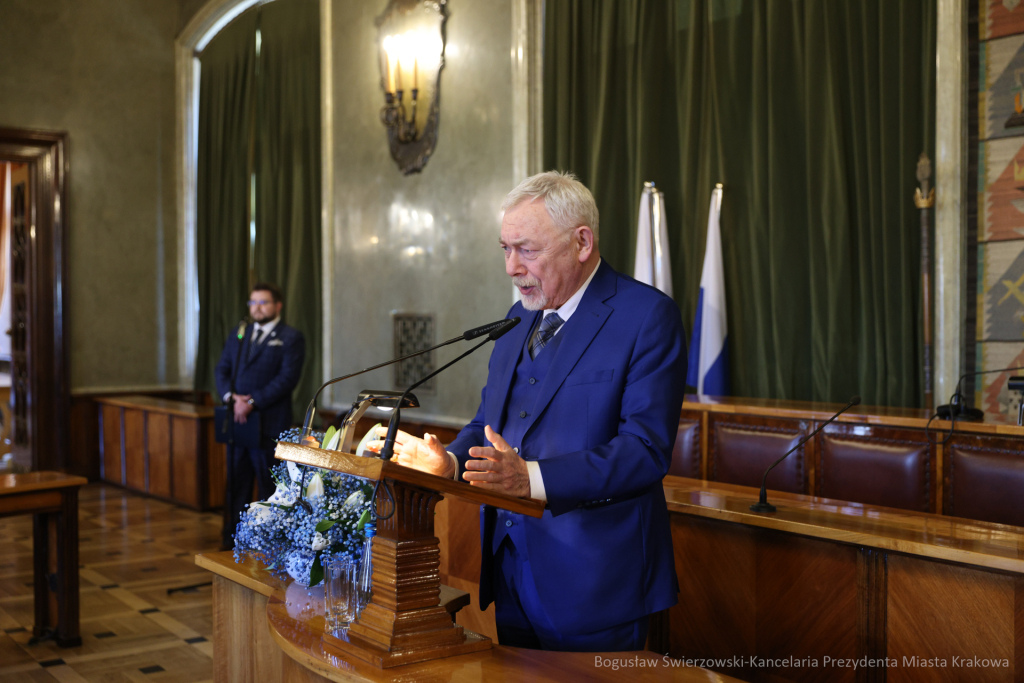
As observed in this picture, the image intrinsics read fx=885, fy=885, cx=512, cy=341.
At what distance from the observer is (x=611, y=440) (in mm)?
1720

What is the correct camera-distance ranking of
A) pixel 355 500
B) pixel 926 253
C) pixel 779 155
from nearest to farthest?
pixel 355 500
pixel 926 253
pixel 779 155

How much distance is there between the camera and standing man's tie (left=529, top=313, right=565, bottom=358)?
1.93 meters

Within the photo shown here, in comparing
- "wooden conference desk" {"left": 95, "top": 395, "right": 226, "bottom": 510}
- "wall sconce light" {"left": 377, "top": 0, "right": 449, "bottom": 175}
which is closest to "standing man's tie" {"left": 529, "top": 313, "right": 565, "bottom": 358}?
"wall sconce light" {"left": 377, "top": 0, "right": 449, "bottom": 175}

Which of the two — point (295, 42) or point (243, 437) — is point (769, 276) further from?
point (295, 42)

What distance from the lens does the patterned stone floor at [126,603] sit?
376 centimetres

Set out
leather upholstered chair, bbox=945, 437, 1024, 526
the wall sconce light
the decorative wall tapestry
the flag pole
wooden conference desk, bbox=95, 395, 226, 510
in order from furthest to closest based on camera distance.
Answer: wooden conference desk, bbox=95, 395, 226, 510, the wall sconce light, the flag pole, the decorative wall tapestry, leather upholstered chair, bbox=945, 437, 1024, 526

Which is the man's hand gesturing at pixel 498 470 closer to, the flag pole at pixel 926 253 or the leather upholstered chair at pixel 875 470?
the leather upholstered chair at pixel 875 470

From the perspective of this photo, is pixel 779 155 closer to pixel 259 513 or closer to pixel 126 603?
pixel 259 513

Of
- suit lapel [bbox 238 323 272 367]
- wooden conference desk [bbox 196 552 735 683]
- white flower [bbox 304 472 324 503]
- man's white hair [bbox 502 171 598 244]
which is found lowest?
wooden conference desk [bbox 196 552 735 683]

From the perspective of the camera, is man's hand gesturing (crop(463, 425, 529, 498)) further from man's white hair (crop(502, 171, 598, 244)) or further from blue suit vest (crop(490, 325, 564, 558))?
man's white hair (crop(502, 171, 598, 244))

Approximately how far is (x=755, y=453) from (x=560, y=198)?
2331mm

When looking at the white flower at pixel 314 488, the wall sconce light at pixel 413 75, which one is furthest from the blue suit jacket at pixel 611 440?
the wall sconce light at pixel 413 75

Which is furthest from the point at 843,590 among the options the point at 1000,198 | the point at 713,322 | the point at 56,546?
the point at 56,546

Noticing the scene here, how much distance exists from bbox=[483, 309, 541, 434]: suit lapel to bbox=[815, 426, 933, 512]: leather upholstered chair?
1981mm
